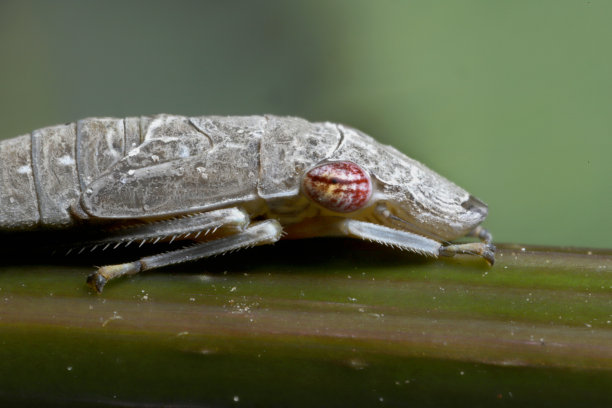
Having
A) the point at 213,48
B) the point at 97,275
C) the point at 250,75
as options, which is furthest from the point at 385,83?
the point at 97,275

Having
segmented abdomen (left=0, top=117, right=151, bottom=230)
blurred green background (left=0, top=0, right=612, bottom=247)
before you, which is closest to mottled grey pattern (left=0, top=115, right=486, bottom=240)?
segmented abdomen (left=0, top=117, right=151, bottom=230)

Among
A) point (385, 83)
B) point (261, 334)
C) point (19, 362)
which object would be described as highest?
point (385, 83)

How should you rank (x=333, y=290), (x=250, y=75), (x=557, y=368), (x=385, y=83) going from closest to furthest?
(x=557, y=368) → (x=333, y=290) → (x=385, y=83) → (x=250, y=75)

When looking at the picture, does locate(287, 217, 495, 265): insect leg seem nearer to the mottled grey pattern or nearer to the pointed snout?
the mottled grey pattern

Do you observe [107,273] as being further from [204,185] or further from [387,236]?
[387,236]

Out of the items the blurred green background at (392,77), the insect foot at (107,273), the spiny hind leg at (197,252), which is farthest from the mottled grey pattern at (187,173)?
the blurred green background at (392,77)

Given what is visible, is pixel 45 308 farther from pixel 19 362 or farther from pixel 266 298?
pixel 266 298

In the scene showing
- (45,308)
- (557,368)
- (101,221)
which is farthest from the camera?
(101,221)
